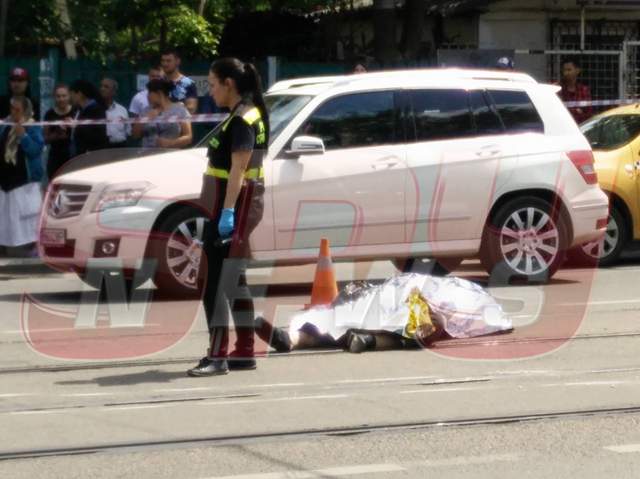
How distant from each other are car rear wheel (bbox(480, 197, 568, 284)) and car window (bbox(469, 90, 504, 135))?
66cm

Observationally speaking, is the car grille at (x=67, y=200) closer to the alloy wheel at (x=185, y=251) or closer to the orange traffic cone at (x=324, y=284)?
the alloy wheel at (x=185, y=251)

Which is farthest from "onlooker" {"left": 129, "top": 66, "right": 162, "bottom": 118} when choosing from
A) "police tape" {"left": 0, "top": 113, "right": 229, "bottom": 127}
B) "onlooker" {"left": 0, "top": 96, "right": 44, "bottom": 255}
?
"onlooker" {"left": 0, "top": 96, "right": 44, "bottom": 255}

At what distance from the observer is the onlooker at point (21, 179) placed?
51.2 ft

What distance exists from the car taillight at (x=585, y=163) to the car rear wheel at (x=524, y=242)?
416 millimetres

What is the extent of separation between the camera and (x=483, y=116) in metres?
12.8

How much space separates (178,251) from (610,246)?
5011mm

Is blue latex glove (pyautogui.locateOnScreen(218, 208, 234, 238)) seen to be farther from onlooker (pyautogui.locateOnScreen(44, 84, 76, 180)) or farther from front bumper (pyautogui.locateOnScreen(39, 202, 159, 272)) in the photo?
onlooker (pyautogui.locateOnScreen(44, 84, 76, 180))

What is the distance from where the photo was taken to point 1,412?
7680mm

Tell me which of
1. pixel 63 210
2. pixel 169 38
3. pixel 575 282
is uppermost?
pixel 169 38

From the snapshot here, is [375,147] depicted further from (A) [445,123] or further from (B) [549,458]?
(B) [549,458]

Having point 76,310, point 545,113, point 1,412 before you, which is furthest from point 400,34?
point 1,412

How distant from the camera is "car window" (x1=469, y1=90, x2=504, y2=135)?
12.8 meters

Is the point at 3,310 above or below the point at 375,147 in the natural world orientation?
below

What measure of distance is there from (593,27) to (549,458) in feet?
60.7
